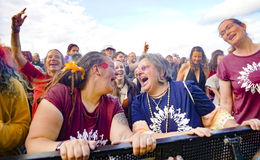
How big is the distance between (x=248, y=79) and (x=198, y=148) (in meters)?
1.37

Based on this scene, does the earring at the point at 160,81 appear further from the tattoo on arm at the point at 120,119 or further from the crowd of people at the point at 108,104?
the tattoo on arm at the point at 120,119

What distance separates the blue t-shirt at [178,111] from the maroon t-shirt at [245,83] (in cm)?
42

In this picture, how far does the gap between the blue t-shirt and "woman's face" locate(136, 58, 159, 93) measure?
0.14 meters

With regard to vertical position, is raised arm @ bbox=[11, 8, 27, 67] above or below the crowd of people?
above

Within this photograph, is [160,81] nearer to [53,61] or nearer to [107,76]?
[107,76]

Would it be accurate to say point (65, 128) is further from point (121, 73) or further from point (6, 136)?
point (121, 73)

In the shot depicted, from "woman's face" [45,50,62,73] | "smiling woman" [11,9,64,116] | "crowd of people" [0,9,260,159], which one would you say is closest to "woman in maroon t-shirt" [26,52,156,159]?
"crowd of people" [0,9,260,159]

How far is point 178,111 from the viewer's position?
6.46 ft

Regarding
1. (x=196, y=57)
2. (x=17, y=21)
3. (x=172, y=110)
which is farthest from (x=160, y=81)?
(x=196, y=57)

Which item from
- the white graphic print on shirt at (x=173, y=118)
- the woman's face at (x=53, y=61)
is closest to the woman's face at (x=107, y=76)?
the white graphic print on shirt at (x=173, y=118)

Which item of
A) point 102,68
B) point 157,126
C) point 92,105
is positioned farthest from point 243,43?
point 92,105

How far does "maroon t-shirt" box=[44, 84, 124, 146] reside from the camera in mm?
1555

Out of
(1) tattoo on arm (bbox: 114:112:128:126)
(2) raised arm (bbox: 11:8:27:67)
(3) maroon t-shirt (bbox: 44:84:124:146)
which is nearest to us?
(3) maroon t-shirt (bbox: 44:84:124:146)

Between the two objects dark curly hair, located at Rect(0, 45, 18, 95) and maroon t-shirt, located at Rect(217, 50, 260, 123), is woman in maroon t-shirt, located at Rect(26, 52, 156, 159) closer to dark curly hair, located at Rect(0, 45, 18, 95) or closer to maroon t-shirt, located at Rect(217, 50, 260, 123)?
dark curly hair, located at Rect(0, 45, 18, 95)
